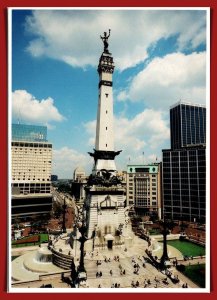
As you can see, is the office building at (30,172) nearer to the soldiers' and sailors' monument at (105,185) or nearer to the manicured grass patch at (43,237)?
the manicured grass patch at (43,237)

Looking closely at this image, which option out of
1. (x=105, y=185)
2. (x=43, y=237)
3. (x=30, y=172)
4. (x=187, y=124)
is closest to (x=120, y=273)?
(x=105, y=185)

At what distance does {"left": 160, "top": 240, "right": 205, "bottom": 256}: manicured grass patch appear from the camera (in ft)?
128

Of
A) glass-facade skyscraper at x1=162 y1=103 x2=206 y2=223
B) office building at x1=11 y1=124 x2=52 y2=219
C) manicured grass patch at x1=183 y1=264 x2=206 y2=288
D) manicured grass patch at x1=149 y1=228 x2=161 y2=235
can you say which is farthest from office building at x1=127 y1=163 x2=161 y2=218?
manicured grass patch at x1=183 y1=264 x2=206 y2=288

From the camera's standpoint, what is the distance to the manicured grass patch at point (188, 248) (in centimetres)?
3900

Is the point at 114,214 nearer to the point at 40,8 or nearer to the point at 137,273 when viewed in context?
→ the point at 137,273

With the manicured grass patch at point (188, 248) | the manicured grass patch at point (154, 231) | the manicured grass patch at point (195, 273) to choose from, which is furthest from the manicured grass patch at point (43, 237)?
the manicured grass patch at point (195, 273)

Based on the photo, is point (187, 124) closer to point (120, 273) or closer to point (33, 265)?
point (120, 273)

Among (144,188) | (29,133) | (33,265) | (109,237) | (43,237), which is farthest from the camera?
(29,133)

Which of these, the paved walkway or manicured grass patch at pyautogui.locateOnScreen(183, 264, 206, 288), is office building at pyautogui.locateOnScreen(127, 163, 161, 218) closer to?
the paved walkway

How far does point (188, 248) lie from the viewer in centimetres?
4169

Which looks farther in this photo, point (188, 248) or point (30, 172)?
point (30, 172)

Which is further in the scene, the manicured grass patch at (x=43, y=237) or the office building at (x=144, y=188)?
the office building at (x=144, y=188)

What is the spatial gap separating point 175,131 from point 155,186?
142ft

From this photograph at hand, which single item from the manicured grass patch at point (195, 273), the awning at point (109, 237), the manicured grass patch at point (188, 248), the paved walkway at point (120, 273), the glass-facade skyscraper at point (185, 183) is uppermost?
the glass-facade skyscraper at point (185, 183)
